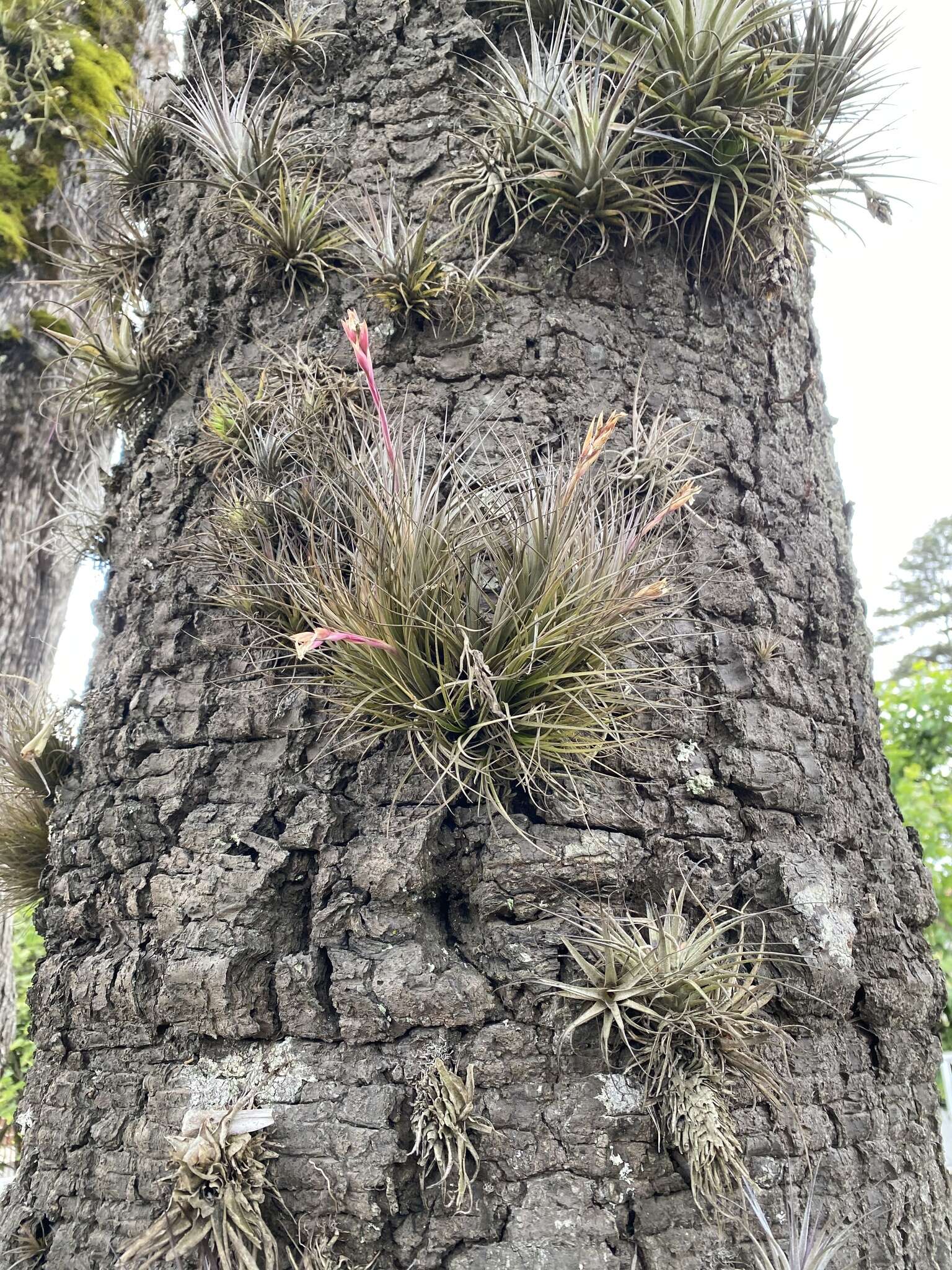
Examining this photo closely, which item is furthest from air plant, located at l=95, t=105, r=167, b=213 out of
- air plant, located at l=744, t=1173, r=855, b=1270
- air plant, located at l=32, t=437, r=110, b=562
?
air plant, located at l=744, t=1173, r=855, b=1270

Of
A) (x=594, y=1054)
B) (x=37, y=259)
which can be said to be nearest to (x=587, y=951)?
(x=594, y=1054)

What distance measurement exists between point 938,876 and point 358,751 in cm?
672

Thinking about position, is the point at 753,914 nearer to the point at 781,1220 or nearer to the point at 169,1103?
the point at 781,1220

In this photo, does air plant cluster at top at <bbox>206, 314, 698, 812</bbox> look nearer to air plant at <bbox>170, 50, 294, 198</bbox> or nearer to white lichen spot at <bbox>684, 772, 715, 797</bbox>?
white lichen spot at <bbox>684, 772, 715, 797</bbox>

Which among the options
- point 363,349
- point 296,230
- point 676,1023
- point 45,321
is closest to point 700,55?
point 296,230

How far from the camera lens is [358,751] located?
6.90 ft

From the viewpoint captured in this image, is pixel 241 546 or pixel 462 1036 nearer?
pixel 462 1036

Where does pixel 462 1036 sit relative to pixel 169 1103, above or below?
above

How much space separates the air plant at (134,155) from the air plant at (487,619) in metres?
1.64

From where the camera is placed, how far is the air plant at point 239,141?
2516 mm

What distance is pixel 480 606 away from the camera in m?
1.99

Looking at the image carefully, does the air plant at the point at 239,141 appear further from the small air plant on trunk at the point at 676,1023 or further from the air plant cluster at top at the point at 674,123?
the small air plant on trunk at the point at 676,1023

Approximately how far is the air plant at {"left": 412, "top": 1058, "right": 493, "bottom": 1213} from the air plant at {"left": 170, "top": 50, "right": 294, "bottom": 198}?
224 cm

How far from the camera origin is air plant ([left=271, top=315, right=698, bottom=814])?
1877mm
